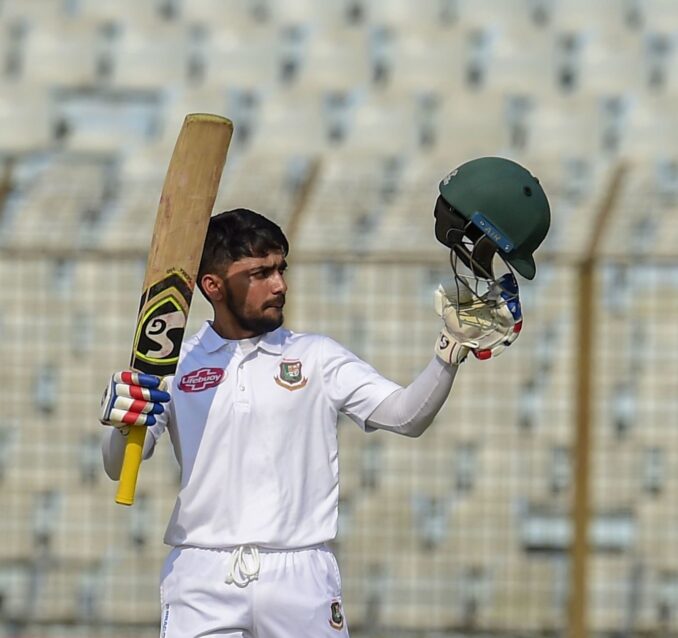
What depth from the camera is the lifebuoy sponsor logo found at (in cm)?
338

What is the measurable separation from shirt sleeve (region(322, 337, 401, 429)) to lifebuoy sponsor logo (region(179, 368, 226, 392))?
228mm

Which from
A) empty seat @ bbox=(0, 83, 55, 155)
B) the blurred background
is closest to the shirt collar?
the blurred background

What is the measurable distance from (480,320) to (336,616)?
2.37 ft

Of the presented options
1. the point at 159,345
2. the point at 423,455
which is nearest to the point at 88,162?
the point at 423,455

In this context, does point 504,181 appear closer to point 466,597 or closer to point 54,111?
point 466,597

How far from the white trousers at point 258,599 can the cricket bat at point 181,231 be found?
0.46m

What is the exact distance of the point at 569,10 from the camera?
30.8ft

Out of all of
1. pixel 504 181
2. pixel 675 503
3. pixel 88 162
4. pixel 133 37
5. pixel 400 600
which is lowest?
pixel 400 600

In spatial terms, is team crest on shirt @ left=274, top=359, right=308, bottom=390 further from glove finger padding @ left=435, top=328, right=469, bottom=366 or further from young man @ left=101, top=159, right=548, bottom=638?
glove finger padding @ left=435, top=328, right=469, bottom=366

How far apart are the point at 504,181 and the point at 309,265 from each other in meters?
3.21

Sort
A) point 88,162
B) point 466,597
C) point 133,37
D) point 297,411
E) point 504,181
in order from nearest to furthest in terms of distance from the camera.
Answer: point 504,181, point 297,411, point 466,597, point 88,162, point 133,37

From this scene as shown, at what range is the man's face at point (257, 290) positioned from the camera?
11.0 ft

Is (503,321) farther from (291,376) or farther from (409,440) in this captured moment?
(409,440)

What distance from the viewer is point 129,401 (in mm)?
3211
